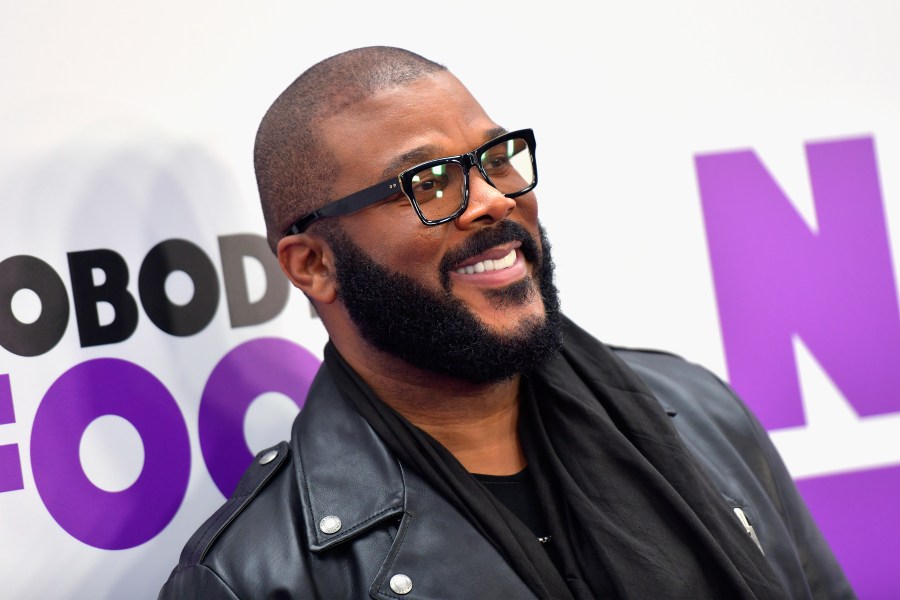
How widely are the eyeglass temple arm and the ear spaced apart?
0.07m

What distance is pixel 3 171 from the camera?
196 cm

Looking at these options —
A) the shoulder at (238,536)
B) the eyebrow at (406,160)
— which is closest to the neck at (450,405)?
the shoulder at (238,536)

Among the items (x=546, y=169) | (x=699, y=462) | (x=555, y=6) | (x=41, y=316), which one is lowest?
(x=699, y=462)

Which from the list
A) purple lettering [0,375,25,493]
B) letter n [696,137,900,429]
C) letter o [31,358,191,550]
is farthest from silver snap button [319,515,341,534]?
letter n [696,137,900,429]

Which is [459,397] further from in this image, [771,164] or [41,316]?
[771,164]

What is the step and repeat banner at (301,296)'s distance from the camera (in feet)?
6.51

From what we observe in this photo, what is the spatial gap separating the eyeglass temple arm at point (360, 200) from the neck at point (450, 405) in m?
0.27

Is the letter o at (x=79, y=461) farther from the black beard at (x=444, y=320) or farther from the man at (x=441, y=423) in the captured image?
the black beard at (x=444, y=320)

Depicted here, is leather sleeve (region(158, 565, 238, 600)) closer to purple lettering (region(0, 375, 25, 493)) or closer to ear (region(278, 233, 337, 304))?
purple lettering (region(0, 375, 25, 493))

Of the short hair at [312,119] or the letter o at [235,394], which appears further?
the letter o at [235,394]

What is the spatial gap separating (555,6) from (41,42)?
1.17 m

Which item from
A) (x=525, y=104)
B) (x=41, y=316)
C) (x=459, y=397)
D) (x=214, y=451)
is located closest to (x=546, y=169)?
(x=525, y=104)

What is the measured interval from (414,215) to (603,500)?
62cm

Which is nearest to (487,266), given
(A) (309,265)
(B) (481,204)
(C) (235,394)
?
(B) (481,204)
